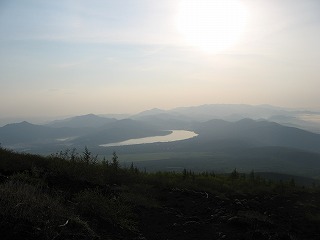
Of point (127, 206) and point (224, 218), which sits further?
point (224, 218)

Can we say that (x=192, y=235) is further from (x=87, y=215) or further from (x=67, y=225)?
(x=67, y=225)

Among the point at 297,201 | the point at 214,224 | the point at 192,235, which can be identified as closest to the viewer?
the point at 192,235

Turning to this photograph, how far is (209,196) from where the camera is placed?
1639cm

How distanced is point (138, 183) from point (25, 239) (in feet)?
34.8

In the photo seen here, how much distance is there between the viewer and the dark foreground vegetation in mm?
7613

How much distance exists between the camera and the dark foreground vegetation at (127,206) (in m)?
7.61

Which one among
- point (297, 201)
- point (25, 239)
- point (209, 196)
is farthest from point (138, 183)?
point (25, 239)

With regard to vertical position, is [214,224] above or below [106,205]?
below

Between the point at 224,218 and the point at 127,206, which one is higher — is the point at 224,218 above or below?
below

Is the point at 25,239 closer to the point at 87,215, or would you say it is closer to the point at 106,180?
the point at 87,215

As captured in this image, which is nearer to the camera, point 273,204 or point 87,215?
point 87,215

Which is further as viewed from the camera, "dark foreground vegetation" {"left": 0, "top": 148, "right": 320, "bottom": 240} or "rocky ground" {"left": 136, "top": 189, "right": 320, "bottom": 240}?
"rocky ground" {"left": 136, "top": 189, "right": 320, "bottom": 240}

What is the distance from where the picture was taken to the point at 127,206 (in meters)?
12.5

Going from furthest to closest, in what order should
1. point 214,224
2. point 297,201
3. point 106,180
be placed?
1. point 297,201
2. point 106,180
3. point 214,224
